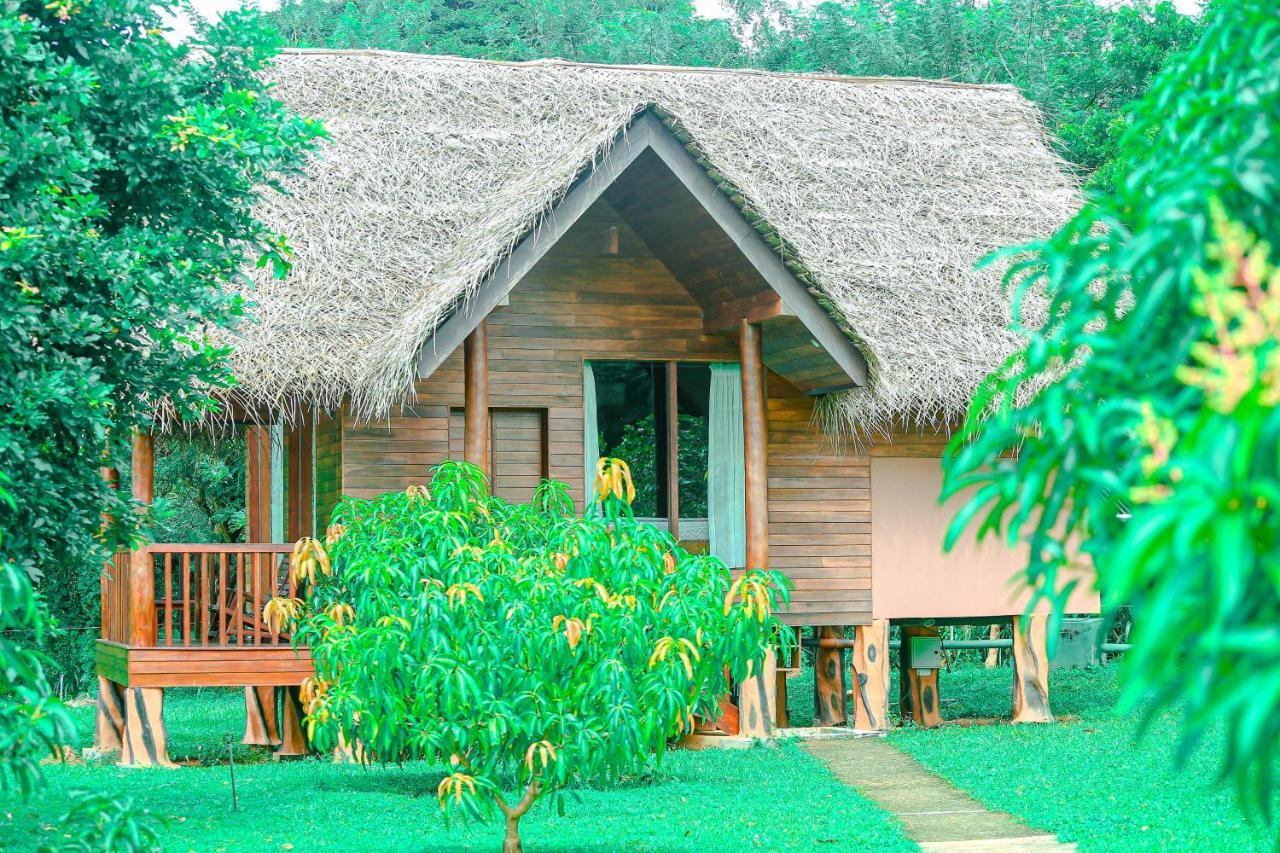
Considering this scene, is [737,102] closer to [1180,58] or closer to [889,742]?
[889,742]

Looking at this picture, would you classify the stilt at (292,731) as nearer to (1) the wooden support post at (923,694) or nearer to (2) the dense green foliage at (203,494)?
(1) the wooden support post at (923,694)

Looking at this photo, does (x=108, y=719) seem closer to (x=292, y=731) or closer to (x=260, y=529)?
(x=292, y=731)

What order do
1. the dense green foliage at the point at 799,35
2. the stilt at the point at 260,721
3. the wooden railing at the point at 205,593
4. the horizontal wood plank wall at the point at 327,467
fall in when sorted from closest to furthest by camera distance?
the wooden railing at the point at 205,593
the horizontal wood plank wall at the point at 327,467
the stilt at the point at 260,721
the dense green foliage at the point at 799,35

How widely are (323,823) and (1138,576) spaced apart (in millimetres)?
7686

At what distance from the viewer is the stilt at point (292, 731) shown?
40.9 ft

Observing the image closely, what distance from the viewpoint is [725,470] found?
12906mm

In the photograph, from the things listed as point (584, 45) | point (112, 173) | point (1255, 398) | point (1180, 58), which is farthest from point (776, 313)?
point (584, 45)

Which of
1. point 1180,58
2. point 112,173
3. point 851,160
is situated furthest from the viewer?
point 851,160

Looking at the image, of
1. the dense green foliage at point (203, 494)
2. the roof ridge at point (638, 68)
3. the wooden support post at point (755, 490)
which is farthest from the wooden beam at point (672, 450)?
the dense green foliage at point (203, 494)

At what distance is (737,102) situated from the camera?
1500 cm

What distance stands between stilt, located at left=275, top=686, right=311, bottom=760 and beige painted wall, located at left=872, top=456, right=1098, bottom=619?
535 cm

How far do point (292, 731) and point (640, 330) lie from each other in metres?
4.79

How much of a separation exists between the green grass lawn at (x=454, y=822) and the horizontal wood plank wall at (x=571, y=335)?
2.83 m

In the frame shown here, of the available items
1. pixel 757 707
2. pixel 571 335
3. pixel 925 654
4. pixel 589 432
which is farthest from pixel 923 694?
pixel 571 335
